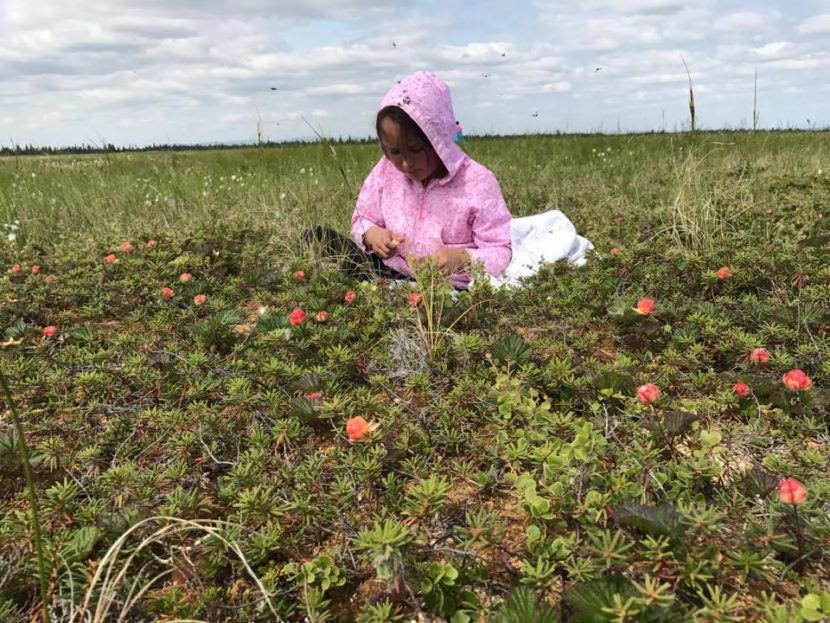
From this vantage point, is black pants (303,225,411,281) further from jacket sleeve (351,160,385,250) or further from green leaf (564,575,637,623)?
green leaf (564,575,637,623)

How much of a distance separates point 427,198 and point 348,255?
0.72m

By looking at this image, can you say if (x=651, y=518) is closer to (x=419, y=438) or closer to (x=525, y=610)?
(x=525, y=610)

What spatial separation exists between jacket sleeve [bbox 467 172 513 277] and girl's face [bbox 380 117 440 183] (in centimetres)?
41

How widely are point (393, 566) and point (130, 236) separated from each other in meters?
4.31

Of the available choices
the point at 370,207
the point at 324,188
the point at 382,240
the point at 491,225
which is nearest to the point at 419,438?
the point at 382,240

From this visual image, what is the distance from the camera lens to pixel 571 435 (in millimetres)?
2053

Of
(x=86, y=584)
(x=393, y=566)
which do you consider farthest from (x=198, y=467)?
(x=393, y=566)

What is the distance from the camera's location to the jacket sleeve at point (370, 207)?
4.57m

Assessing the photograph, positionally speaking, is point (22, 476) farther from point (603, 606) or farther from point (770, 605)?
point (770, 605)

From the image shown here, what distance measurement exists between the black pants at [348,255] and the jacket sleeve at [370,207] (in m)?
0.18

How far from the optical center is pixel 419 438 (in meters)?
2.07

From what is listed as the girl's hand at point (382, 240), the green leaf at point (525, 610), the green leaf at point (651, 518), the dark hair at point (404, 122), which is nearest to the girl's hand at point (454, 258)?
the girl's hand at point (382, 240)

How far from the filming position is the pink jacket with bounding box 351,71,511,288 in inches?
153

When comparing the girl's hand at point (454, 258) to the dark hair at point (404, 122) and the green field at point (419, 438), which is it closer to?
the green field at point (419, 438)
